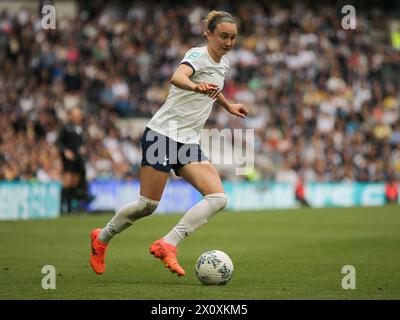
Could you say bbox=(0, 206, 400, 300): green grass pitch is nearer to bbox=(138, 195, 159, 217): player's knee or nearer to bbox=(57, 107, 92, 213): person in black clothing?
bbox=(138, 195, 159, 217): player's knee

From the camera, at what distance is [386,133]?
97.1 feet

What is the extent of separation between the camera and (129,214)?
31.1ft

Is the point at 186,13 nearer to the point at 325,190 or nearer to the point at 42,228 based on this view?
the point at 325,190

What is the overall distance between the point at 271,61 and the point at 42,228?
1514 centimetres

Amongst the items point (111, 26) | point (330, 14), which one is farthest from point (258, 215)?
point (330, 14)

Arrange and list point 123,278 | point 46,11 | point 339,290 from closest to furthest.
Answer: point 339,290, point 123,278, point 46,11

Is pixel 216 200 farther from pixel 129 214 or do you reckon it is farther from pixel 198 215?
pixel 129 214

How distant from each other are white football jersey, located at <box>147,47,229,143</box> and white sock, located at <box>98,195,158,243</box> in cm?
72

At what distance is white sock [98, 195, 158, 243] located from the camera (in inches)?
369

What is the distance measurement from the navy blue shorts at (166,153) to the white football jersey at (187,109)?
0.06 meters

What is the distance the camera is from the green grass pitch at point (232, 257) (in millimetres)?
8586

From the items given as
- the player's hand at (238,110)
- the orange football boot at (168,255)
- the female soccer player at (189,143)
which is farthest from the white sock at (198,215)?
the player's hand at (238,110)

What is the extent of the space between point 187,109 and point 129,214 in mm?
1238

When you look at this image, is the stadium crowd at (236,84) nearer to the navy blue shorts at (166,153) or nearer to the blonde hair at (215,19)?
the navy blue shorts at (166,153)
